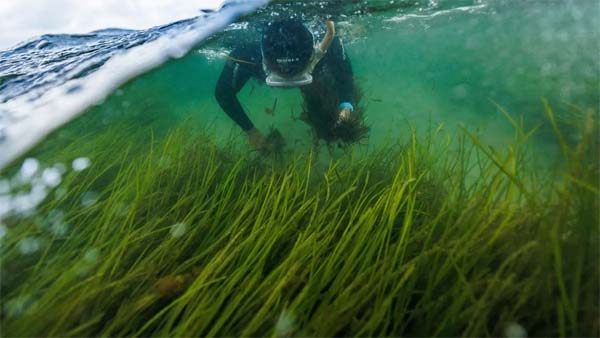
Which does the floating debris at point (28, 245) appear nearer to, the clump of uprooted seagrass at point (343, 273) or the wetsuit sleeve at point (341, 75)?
the clump of uprooted seagrass at point (343, 273)

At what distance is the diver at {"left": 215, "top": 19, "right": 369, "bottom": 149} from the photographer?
5547 millimetres

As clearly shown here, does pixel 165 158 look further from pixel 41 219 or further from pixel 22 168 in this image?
pixel 22 168

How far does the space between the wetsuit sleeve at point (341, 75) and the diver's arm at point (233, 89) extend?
161cm

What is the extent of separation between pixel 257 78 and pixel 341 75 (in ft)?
5.65

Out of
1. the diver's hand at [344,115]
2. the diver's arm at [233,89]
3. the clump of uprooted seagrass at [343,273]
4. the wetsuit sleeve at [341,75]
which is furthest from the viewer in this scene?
the wetsuit sleeve at [341,75]

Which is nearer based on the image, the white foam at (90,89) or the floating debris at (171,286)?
the floating debris at (171,286)

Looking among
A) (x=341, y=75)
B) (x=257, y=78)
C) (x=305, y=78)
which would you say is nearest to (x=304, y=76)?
(x=305, y=78)

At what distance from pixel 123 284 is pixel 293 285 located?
1.04m

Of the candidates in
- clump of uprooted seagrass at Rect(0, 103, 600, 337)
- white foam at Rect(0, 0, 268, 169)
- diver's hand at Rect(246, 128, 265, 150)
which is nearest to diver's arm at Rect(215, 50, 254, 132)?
diver's hand at Rect(246, 128, 265, 150)

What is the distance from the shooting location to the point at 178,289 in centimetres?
210

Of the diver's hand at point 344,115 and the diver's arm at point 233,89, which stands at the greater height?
the diver's arm at point 233,89

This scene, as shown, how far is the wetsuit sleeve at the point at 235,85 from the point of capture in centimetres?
625

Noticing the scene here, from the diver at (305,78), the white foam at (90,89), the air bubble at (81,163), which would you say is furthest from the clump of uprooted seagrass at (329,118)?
the air bubble at (81,163)

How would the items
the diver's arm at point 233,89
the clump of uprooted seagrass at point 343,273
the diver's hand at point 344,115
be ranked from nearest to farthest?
the clump of uprooted seagrass at point 343,273
the diver's hand at point 344,115
the diver's arm at point 233,89
